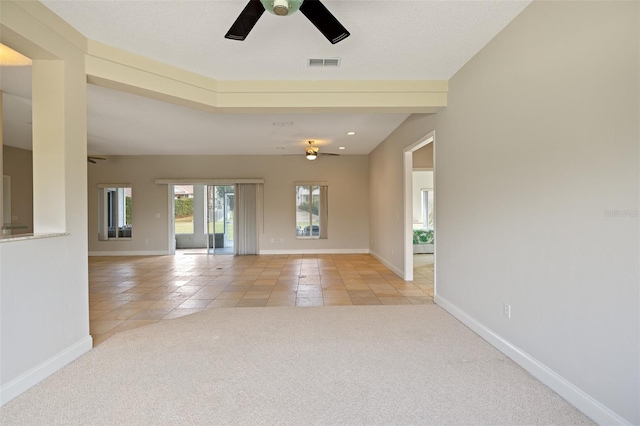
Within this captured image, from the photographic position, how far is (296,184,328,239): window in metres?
8.69

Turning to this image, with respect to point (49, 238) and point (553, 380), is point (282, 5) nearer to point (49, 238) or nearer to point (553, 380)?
point (49, 238)

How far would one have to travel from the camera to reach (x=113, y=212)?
8633 mm

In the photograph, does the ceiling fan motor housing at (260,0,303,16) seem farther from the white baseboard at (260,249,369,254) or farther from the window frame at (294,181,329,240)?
the white baseboard at (260,249,369,254)

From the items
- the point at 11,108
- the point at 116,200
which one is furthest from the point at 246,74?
the point at 116,200

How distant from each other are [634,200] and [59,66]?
4042 millimetres

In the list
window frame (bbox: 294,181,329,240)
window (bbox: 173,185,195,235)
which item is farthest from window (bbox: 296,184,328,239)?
window (bbox: 173,185,195,235)

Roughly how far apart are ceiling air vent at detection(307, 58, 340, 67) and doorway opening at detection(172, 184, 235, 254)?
6126 millimetres

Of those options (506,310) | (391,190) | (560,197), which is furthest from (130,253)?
(560,197)

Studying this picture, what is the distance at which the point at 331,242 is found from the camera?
28.5ft

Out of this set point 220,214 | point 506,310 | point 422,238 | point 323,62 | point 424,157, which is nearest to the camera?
point 506,310

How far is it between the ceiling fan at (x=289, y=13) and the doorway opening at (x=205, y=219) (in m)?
7.02

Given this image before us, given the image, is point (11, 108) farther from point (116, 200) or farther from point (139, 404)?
point (139, 404)

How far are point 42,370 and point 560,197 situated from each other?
151 inches

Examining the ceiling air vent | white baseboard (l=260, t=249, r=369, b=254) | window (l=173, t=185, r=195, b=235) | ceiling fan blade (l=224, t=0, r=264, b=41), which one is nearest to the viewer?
ceiling fan blade (l=224, t=0, r=264, b=41)
